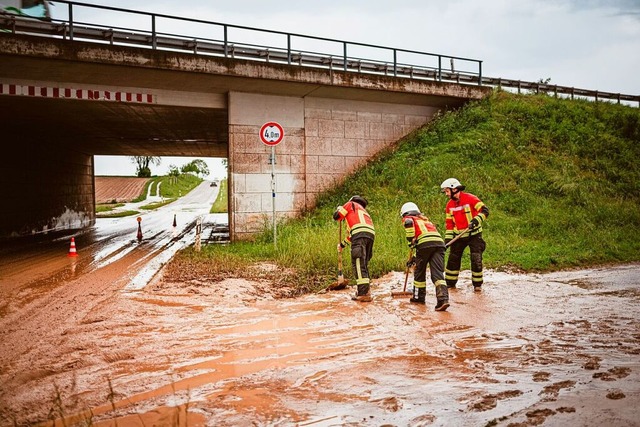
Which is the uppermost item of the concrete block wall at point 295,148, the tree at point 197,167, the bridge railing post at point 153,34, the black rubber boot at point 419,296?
the tree at point 197,167

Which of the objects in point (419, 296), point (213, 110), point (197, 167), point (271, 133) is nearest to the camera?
point (419, 296)

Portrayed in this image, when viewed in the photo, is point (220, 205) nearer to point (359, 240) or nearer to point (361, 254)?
point (359, 240)

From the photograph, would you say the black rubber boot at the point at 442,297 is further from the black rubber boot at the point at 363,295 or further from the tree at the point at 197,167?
the tree at the point at 197,167

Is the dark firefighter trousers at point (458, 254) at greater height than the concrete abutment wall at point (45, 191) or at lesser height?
lesser

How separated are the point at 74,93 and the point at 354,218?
31.1 ft

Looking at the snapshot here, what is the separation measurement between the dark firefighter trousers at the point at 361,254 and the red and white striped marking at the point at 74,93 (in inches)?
349

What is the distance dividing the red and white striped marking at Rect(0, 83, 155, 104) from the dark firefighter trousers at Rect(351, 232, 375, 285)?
8.86 metres

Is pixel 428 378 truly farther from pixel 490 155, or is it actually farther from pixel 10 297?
pixel 490 155

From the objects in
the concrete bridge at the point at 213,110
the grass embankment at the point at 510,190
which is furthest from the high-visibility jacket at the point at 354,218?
the concrete bridge at the point at 213,110

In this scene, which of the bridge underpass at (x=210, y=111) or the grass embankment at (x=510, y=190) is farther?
the bridge underpass at (x=210, y=111)

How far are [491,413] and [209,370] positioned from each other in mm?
2437

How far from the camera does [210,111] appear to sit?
14555 millimetres

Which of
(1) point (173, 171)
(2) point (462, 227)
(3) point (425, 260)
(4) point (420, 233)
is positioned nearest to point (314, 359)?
(3) point (425, 260)

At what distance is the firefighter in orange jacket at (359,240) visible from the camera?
7160mm
